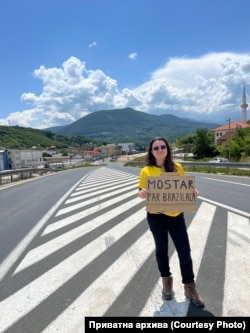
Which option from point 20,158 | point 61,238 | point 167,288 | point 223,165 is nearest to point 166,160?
point 167,288

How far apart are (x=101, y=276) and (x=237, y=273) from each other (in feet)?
5.85

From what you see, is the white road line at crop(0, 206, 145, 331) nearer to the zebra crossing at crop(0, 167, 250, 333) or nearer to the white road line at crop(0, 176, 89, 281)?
the zebra crossing at crop(0, 167, 250, 333)

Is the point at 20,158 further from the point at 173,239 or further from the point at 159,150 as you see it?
the point at 173,239

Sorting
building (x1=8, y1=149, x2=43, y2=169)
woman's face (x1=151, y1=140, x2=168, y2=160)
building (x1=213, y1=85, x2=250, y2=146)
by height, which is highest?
building (x1=213, y1=85, x2=250, y2=146)

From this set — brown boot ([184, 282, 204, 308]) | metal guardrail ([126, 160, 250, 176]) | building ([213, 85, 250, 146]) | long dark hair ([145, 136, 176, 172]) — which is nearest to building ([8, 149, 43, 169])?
building ([213, 85, 250, 146])

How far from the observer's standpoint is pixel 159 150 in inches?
143

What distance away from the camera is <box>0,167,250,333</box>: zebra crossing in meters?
3.17

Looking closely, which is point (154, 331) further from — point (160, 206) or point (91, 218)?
point (91, 218)

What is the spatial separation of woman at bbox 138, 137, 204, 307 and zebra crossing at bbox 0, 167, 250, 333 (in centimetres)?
17

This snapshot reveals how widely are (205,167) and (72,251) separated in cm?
2437

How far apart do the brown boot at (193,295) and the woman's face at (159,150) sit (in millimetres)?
1484

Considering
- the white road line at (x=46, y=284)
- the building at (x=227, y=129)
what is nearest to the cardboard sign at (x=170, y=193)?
the white road line at (x=46, y=284)

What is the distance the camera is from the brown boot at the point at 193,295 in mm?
3228

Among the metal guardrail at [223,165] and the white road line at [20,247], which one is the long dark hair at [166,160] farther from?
the metal guardrail at [223,165]
